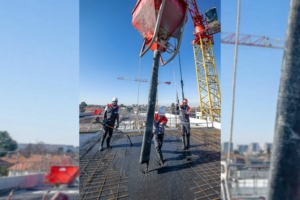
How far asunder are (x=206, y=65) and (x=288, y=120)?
9.33 feet

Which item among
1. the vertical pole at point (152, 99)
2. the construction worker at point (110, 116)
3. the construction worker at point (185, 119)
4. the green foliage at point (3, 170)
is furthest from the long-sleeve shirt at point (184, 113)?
the green foliage at point (3, 170)

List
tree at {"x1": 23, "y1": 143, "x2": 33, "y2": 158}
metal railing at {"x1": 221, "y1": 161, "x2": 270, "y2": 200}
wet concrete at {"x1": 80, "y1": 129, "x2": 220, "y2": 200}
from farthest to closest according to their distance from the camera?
tree at {"x1": 23, "y1": 143, "x2": 33, "y2": 158} < wet concrete at {"x1": 80, "y1": 129, "x2": 220, "y2": 200} < metal railing at {"x1": 221, "y1": 161, "x2": 270, "y2": 200}

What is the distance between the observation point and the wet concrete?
2004mm

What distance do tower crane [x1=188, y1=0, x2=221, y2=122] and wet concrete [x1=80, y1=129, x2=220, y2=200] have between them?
81cm

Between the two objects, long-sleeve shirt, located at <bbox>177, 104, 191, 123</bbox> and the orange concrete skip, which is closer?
the orange concrete skip

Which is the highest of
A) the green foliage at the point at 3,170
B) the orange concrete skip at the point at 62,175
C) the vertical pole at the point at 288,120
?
the vertical pole at the point at 288,120

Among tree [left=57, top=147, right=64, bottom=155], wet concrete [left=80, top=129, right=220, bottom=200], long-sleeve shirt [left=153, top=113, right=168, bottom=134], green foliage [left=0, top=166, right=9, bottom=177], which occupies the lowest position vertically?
green foliage [left=0, top=166, right=9, bottom=177]

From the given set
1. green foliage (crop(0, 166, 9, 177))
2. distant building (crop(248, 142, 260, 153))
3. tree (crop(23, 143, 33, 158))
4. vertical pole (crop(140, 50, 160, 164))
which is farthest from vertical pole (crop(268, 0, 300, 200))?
green foliage (crop(0, 166, 9, 177))

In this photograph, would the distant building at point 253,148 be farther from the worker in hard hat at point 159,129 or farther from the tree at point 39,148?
the tree at point 39,148

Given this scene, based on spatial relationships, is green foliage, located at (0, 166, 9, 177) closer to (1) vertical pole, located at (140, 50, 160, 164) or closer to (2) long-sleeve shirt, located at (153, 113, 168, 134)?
(1) vertical pole, located at (140, 50, 160, 164)

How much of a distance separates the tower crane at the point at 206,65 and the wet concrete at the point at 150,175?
813 millimetres

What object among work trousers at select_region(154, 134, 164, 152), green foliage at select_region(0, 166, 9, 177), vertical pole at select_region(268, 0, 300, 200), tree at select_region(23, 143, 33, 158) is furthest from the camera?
work trousers at select_region(154, 134, 164, 152)

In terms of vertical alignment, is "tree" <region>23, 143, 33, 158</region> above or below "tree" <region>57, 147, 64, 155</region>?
below

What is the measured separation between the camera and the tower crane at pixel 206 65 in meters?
3.04
